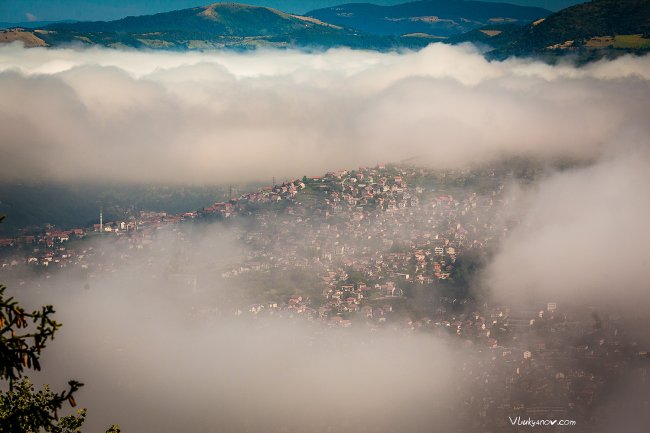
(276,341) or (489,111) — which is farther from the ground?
(489,111)

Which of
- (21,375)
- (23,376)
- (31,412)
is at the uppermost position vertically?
(21,375)

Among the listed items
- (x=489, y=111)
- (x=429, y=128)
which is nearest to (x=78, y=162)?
(x=429, y=128)

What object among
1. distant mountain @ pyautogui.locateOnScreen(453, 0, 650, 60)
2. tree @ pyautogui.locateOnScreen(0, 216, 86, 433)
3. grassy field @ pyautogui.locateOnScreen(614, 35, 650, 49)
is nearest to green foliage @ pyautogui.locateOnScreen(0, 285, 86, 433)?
tree @ pyautogui.locateOnScreen(0, 216, 86, 433)

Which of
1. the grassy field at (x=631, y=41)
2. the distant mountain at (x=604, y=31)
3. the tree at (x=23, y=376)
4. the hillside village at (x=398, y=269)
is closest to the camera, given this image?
the tree at (x=23, y=376)

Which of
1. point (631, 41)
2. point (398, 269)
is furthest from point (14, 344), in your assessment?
point (631, 41)

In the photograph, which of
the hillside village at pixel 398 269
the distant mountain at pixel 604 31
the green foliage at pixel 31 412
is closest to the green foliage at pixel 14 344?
the green foliage at pixel 31 412

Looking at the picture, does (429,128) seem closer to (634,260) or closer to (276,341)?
(634,260)

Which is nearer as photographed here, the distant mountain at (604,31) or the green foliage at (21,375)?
the green foliage at (21,375)

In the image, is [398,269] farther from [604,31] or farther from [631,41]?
[604,31]

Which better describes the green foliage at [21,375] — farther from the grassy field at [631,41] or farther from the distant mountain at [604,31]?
the grassy field at [631,41]

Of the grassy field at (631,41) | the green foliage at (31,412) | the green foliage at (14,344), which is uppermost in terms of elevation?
the grassy field at (631,41)

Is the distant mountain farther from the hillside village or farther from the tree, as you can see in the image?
the tree
